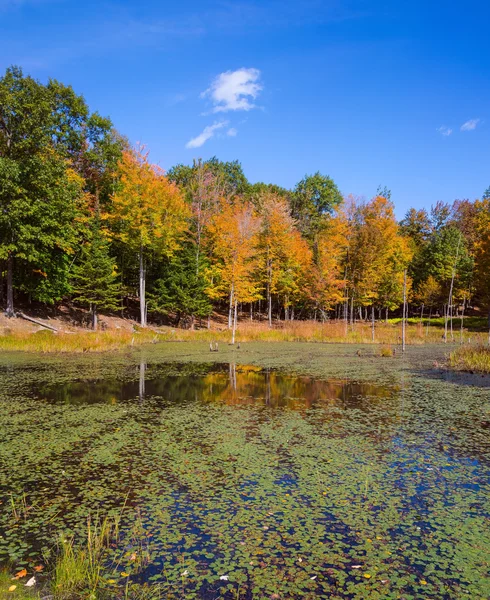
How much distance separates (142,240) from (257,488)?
25945 millimetres

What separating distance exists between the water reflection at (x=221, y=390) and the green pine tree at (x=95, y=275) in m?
14.3

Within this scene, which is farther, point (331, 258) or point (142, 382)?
point (331, 258)

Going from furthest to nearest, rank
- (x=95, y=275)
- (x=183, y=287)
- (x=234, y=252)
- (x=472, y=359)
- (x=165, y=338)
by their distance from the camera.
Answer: (x=183, y=287)
(x=234, y=252)
(x=95, y=275)
(x=165, y=338)
(x=472, y=359)

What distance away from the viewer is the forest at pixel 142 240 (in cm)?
2450

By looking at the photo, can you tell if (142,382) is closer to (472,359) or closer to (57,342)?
(57,342)

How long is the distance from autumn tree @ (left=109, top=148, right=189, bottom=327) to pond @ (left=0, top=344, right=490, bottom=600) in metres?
19.9

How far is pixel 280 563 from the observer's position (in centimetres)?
357

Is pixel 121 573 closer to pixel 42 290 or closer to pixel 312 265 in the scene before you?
pixel 42 290

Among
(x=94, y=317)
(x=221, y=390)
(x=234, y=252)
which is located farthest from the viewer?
(x=234, y=252)

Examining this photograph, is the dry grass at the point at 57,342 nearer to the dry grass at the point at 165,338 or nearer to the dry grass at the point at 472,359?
the dry grass at the point at 165,338

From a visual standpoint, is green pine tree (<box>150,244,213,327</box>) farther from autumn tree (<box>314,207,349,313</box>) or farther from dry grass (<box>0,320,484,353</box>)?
autumn tree (<box>314,207,349,313</box>)

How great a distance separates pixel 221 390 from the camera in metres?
11.7

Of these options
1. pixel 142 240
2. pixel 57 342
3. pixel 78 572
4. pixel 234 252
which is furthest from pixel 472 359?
pixel 142 240

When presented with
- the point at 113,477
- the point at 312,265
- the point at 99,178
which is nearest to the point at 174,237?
the point at 99,178
